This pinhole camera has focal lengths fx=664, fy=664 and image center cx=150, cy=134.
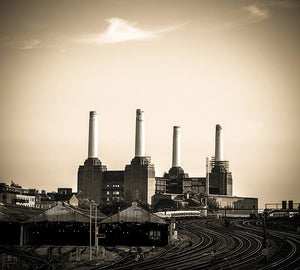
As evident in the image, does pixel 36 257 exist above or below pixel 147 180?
below

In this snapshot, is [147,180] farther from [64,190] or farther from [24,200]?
[24,200]

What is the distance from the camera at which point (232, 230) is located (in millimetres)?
90312

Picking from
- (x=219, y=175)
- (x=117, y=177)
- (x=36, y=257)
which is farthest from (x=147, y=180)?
(x=36, y=257)

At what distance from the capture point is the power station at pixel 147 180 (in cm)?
16062

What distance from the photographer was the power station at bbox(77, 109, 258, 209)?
160625 millimetres

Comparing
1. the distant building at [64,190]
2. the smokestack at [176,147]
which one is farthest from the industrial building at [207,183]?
the distant building at [64,190]

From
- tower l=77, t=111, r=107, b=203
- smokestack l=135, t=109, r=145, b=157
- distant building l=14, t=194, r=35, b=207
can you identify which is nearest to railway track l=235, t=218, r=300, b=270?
smokestack l=135, t=109, r=145, b=157

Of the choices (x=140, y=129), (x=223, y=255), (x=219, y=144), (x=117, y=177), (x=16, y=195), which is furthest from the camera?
(x=219, y=144)

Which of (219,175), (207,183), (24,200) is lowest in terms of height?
(24,200)

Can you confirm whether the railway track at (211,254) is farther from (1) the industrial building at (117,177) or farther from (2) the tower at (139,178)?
(2) the tower at (139,178)

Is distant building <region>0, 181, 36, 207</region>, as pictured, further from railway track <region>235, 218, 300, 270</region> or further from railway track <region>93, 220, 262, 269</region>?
railway track <region>235, 218, 300, 270</region>

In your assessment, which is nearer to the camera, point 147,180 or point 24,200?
point 24,200

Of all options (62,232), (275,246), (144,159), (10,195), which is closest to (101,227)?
(62,232)

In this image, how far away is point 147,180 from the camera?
162 meters
